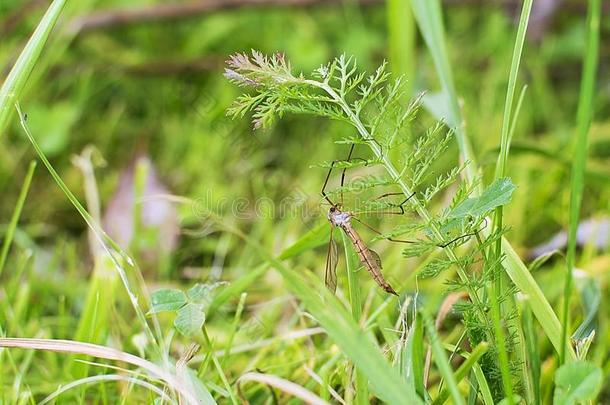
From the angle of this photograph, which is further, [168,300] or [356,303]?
[168,300]

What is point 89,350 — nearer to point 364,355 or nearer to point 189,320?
point 189,320

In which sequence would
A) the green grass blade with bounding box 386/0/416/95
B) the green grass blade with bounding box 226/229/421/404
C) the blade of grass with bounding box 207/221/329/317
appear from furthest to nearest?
the green grass blade with bounding box 386/0/416/95
the blade of grass with bounding box 207/221/329/317
the green grass blade with bounding box 226/229/421/404

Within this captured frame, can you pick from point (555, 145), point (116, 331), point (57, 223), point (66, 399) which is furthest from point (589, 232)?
point (57, 223)

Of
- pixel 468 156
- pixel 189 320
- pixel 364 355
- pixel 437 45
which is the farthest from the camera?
pixel 437 45

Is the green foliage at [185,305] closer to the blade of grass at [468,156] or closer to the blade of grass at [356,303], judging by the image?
the blade of grass at [356,303]

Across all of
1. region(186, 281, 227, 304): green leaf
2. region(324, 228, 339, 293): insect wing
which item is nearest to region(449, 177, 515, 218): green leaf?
region(324, 228, 339, 293): insect wing

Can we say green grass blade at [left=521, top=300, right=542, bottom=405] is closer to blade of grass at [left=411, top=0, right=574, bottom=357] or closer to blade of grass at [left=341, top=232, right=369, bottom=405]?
blade of grass at [left=411, top=0, right=574, bottom=357]

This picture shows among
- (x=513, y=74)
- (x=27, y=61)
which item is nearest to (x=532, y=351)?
(x=513, y=74)

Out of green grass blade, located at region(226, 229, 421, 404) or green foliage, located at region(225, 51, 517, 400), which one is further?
green foliage, located at region(225, 51, 517, 400)
